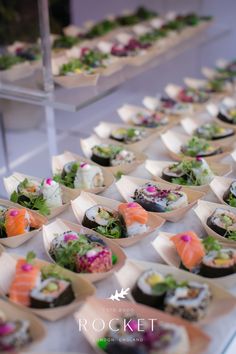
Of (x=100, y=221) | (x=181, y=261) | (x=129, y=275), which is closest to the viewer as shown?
(x=129, y=275)

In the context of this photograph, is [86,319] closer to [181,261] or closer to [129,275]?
[129,275]

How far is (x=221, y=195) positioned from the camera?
6.55ft

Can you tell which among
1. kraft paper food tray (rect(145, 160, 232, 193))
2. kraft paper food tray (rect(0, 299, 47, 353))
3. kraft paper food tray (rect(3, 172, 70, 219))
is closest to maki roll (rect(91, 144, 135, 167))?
kraft paper food tray (rect(145, 160, 232, 193))

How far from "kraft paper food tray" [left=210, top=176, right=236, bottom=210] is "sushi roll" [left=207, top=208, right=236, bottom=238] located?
6.8 inches

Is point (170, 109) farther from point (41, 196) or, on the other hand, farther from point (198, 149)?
point (41, 196)

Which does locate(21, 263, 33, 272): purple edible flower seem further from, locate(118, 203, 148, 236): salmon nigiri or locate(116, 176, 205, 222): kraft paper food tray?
locate(116, 176, 205, 222): kraft paper food tray

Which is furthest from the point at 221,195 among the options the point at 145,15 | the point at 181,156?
the point at 145,15

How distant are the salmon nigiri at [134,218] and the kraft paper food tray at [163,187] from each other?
0.10m

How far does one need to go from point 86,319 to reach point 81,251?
0.27 meters

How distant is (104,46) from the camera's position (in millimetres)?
3355

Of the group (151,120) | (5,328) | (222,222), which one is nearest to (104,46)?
(151,120)

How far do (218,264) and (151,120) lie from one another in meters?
1.32

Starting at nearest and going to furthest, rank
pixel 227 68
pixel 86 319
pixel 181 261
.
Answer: pixel 86 319
pixel 181 261
pixel 227 68

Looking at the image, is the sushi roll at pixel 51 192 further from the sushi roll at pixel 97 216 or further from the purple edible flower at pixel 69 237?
the purple edible flower at pixel 69 237
